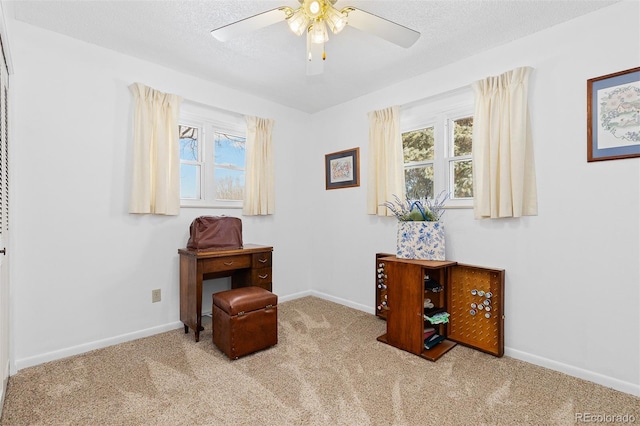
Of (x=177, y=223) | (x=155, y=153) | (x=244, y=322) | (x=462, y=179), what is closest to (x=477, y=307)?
(x=462, y=179)

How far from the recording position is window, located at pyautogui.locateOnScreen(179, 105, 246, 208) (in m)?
3.17

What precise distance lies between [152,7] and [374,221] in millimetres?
2600

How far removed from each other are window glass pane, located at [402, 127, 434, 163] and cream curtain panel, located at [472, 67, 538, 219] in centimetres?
53

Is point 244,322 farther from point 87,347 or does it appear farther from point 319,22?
point 319,22

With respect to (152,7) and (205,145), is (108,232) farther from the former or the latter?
(152,7)

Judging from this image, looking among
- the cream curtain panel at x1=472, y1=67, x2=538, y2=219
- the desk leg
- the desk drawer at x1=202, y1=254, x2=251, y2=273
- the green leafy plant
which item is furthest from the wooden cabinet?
the desk leg

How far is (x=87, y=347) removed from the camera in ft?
8.11

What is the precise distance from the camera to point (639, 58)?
1.94 m

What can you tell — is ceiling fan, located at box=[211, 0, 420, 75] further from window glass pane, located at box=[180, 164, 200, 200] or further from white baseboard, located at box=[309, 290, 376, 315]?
white baseboard, located at box=[309, 290, 376, 315]

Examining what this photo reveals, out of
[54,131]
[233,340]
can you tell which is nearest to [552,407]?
[233,340]

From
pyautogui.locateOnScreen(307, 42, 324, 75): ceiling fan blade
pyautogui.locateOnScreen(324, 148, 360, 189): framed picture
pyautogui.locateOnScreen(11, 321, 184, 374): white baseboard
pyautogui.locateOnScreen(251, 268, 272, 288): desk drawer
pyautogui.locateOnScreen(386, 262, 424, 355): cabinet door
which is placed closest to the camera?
pyautogui.locateOnScreen(307, 42, 324, 75): ceiling fan blade

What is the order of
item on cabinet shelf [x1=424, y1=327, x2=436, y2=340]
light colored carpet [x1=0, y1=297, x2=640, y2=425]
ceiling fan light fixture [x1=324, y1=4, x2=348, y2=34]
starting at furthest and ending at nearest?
item on cabinet shelf [x1=424, y1=327, x2=436, y2=340] < ceiling fan light fixture [x1=324, y1=4, x2=348, y2=34] < light colored carpet [x1=0, y1=297, x2=640, y2=425]

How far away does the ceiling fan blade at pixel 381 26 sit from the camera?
1.78m

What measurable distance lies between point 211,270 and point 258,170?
4.22ft
